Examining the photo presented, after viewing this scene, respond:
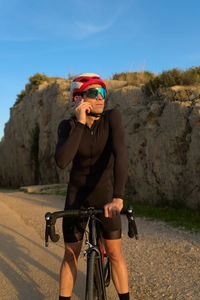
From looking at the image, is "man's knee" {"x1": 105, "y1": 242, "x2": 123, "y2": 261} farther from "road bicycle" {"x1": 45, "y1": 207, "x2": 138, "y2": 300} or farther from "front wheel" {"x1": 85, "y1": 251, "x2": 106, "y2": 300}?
"front wheel" {"x1": 85, "y1": 251, "x2": 106, "y2": 300}

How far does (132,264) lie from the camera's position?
4055 mm

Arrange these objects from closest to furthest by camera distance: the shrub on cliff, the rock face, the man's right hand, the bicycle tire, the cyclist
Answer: the bicycle tire < the man's right hand < the cyclist < the rock face < the shrub on cliff

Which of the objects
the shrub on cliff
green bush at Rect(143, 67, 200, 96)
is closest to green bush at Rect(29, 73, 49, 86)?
the shrub on cliff

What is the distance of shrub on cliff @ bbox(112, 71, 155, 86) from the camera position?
1500 cm

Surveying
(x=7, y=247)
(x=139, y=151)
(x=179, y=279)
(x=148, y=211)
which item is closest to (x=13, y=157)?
(x=139, y=151)

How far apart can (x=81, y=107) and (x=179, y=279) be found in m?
2.68

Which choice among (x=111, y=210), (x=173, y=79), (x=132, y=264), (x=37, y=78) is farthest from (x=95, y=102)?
(x=37, y=78)

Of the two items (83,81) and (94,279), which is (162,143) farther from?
(94,279)

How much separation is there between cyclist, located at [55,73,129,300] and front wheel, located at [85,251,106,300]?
0.25 meters

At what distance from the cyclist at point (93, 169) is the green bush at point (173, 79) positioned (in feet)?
29.8

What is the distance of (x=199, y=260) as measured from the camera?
4.21m

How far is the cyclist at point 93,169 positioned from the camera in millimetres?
2168

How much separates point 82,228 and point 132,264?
7.31ft

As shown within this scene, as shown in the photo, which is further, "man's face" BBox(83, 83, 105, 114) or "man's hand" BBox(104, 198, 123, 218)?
"man's face" BBox(83, 83, 105, 114)
